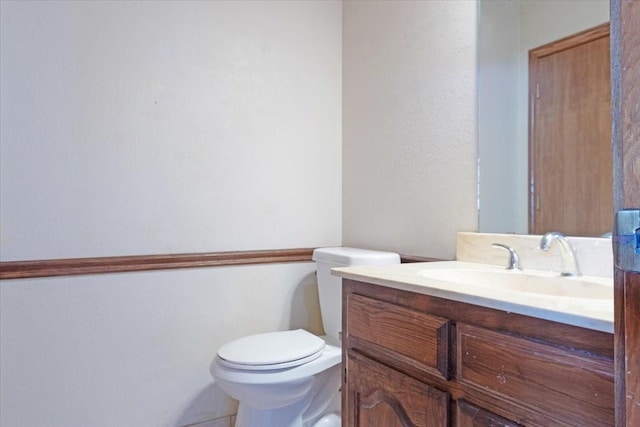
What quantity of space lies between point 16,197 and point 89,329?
0.55 m

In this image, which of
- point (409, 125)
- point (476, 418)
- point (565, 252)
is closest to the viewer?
point (476, 418)

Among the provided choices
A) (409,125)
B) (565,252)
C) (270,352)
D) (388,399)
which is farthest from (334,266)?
(565,252)

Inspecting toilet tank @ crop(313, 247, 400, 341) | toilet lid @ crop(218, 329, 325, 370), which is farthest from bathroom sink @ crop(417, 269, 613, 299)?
toilet lid @ crop(218, 329, 325, 370)

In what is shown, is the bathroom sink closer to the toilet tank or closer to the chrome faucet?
the chrome faucet

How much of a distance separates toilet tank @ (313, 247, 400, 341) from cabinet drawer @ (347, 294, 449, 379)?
44cm

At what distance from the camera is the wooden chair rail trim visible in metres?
1.52

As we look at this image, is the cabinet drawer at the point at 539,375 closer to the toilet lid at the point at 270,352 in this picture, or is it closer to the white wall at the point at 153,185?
the toilet lid at the point at 270,352

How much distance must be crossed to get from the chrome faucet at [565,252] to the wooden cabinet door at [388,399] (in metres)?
0.50

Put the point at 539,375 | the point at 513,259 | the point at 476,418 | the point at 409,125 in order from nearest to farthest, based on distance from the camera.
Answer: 1. the point at 539,375
2. the point at 476,418
3. the point at 513,259
4. the point at 409,125

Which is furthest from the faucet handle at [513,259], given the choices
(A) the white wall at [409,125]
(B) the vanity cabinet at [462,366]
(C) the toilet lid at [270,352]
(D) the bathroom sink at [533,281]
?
(C) the toilet lid at [270,352]

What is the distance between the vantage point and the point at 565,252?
112 cm

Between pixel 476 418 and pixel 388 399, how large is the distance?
266 mm

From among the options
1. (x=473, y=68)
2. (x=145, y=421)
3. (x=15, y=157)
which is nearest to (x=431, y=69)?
(x=473, y=68)

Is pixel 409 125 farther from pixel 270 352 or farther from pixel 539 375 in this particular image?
pixel 539 375
